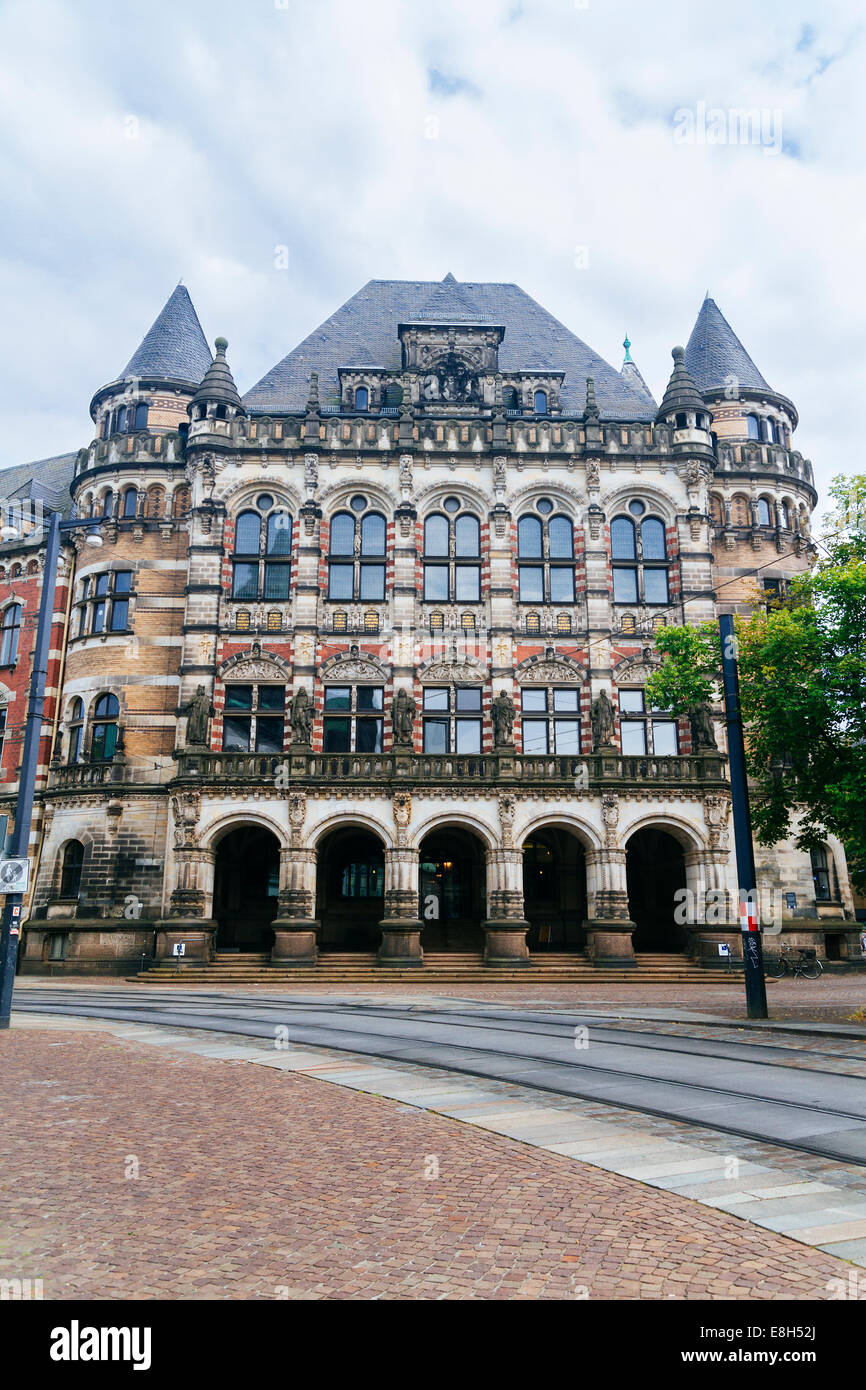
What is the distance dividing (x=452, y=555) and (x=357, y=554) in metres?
3.55

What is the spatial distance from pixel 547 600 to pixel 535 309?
59.0 ft

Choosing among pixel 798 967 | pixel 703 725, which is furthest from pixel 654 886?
pixel 703 725

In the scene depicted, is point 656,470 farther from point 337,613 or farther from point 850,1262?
point 850,1262

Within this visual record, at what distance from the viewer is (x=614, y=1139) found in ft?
27.1

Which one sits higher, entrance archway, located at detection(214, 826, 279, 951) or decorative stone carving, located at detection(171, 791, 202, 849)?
decorative stone carving, located at detection(171, 791, 202, 849)

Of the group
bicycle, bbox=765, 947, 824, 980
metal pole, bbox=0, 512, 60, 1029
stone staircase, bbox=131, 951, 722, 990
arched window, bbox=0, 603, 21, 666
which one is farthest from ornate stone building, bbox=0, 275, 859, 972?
metal pole, bbox=0, 512, 60, 1029

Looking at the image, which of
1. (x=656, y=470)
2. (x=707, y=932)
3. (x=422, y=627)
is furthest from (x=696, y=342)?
(x=707, y=932)

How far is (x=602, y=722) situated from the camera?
106 feet

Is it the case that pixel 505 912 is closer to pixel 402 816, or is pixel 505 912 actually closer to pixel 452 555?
pixel 402 816

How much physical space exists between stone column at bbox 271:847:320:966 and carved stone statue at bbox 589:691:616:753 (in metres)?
10.4

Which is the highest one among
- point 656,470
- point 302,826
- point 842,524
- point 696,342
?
point 696,342

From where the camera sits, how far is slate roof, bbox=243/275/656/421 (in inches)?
1535

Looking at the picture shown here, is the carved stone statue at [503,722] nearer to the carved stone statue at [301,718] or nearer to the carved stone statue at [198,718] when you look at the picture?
the carved stone statue at [301,718]

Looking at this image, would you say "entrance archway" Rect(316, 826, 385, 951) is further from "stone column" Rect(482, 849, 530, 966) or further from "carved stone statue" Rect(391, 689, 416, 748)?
"stone column" Rect(482, 849, 530, 966)
